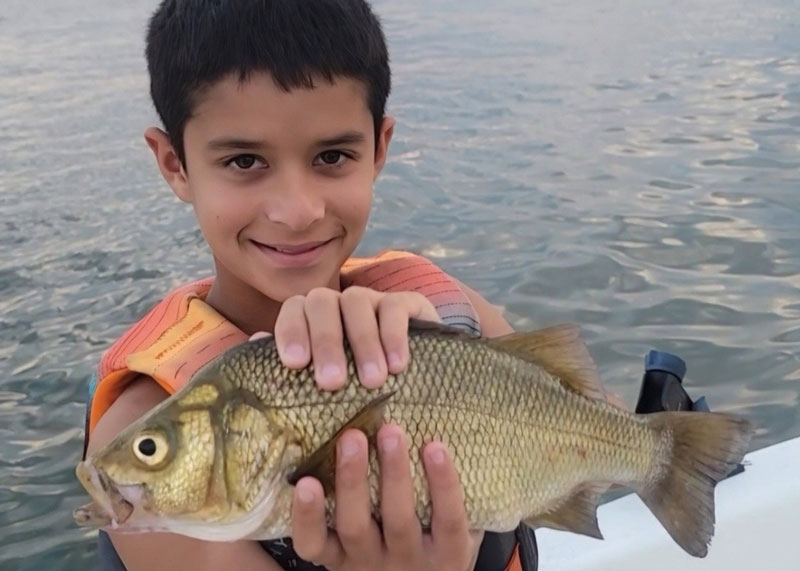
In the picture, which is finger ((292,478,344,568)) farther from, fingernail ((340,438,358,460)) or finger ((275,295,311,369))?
finger ((275,295,311,369))

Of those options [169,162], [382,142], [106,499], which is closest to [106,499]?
[106,499]

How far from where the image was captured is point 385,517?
1.83m

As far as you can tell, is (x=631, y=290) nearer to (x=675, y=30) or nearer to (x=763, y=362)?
(x=763, y=362)

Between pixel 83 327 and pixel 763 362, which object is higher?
pixel 763 362

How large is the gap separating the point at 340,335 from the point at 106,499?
525mm

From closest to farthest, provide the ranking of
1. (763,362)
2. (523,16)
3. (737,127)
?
(763,362), (737,127), (523,16)

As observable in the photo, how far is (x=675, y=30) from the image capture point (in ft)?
51.7

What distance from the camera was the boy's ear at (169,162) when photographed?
8.68 feet

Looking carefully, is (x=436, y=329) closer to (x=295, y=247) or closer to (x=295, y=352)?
(x=295, y=352)

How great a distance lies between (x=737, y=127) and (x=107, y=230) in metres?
6.83

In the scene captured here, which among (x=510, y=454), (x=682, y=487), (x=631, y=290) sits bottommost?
(x=631, y=290)

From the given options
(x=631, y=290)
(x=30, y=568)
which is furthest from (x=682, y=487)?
(x=631, y=290)

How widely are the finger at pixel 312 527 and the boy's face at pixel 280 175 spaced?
84 cm

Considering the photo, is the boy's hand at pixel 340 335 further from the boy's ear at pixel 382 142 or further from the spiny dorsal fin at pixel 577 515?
the boy's ear at pixel 382 142
